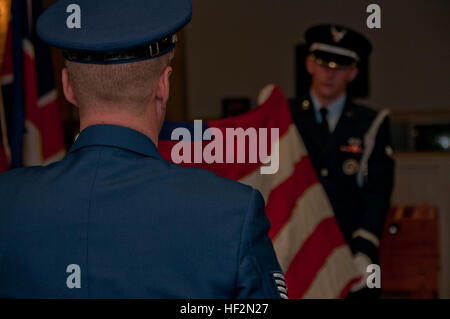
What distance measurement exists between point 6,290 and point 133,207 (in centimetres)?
21

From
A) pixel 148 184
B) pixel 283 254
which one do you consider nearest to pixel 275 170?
pixel 283 254

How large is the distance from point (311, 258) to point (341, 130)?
0.69 m

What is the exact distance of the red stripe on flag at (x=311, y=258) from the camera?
1.24 m

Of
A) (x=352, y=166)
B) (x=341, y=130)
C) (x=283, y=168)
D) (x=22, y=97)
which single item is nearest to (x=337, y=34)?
(x=341, y=130)

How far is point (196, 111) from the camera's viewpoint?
4270 mm

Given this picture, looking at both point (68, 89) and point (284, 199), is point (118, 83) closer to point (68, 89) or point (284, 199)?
point (68, 89)

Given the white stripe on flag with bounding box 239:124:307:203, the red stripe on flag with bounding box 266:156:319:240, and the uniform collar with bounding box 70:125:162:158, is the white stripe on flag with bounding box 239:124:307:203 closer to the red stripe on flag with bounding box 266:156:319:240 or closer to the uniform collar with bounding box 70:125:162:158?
the red stripe on flag with bounding box 266:156:319:240

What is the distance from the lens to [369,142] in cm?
187

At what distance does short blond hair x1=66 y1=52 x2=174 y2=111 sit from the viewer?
71 cm

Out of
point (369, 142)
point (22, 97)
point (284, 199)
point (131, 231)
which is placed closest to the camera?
point (131, 231)

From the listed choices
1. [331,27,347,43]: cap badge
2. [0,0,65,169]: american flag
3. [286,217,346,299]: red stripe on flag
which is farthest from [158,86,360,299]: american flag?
[0,0,65,169]: american flag

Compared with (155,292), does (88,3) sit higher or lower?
higher

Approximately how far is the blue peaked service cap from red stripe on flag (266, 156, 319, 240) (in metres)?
0.58
